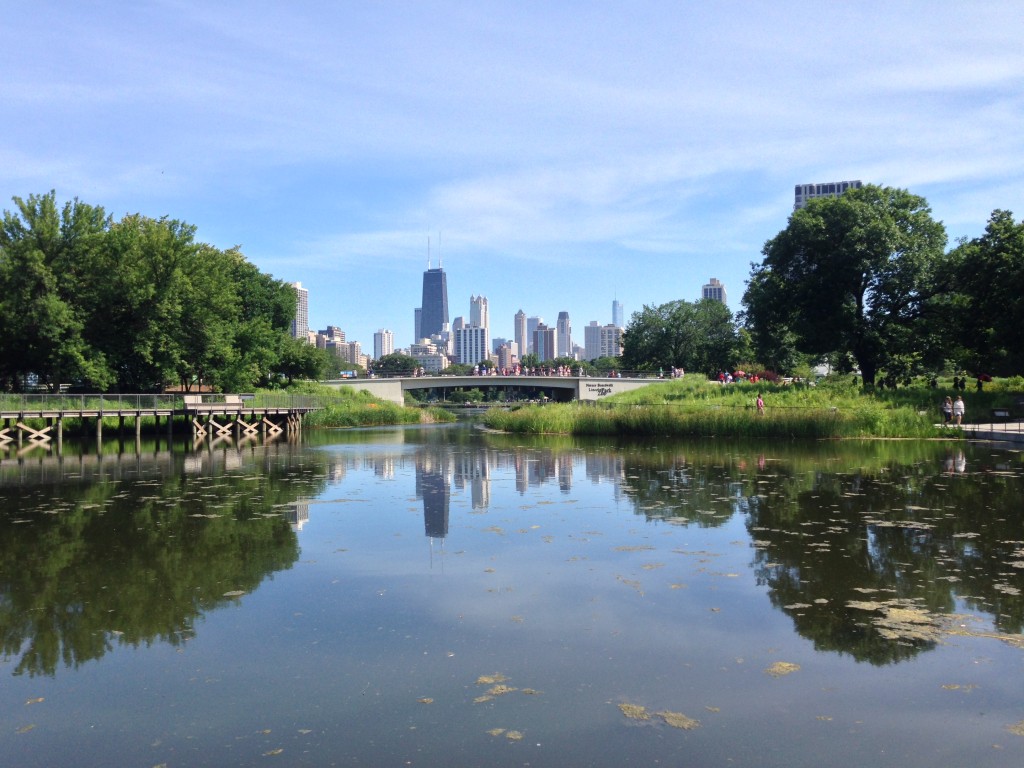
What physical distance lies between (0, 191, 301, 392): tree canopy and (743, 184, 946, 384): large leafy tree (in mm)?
32990

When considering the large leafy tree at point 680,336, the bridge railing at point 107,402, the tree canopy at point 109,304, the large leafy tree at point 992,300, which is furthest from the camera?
the large leafy tree at point 680,336

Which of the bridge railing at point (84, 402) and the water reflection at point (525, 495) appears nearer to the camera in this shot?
the water reflection at point (525, 495)

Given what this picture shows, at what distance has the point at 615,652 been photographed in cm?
673

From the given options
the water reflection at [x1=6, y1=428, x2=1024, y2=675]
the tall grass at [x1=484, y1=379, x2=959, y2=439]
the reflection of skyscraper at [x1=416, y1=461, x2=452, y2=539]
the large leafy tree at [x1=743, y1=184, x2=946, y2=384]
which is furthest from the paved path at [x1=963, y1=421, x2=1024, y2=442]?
the reflection of skyscraper at [x1=416, y1=461, x2=452, y2=539]

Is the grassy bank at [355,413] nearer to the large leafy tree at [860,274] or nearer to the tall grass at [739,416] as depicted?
the tall grass at [739,416]

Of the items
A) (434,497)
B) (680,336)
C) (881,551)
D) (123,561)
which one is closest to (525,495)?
(434,497)

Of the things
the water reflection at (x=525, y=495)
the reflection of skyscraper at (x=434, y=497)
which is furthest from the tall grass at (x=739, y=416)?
the reflection of skyscraper at (x=434, y=497)

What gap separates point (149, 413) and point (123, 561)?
3479 cm

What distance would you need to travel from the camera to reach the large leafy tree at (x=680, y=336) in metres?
89.1

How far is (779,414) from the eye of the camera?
112 ft

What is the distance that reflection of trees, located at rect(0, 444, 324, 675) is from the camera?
7488 mm

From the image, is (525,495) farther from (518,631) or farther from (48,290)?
(48,290)

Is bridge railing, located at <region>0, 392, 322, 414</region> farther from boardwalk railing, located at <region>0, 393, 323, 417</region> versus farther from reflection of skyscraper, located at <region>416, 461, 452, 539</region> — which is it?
reflection of skyscraper, located at <region>416, 461, 452, 539</region>

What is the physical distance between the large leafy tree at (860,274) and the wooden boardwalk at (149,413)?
2931 centimetres
